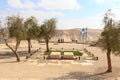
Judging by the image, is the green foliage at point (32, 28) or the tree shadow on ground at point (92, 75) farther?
the green foliage at point (32, 28)

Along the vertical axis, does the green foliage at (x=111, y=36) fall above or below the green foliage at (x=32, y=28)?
below

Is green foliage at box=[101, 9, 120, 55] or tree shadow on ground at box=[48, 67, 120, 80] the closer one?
tree shadow on ground at box=[48, 67, 120, 80]

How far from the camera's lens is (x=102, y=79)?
23.4 metres

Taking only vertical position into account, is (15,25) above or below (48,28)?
below

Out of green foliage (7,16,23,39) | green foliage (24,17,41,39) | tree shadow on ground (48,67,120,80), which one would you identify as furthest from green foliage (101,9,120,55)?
green foliage (24,17,41,39)

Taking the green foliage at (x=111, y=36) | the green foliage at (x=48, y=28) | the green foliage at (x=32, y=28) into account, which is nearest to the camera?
the green foliage at (x=111, y=36)

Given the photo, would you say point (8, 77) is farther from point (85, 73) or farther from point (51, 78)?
point (85, 73)

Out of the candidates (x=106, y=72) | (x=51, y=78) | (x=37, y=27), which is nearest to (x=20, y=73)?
(x=51, y=78)

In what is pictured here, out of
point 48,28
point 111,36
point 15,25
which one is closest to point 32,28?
point 48,28

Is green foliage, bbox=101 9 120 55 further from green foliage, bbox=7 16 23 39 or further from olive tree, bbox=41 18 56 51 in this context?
olive tree, bbox=41 18 56 51

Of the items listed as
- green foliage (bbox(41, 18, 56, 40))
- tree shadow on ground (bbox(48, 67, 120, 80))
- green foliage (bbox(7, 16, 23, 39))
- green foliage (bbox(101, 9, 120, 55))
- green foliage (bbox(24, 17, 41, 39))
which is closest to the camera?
tree shadow on ground (bbox(48, 67, 120, 80))

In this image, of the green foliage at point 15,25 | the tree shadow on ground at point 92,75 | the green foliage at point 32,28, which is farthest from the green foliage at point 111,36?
the green foliage at point 32,28

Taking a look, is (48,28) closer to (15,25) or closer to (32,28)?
(32,28)

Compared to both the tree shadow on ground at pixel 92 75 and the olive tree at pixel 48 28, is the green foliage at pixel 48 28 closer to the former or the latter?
the olive tree at pixel 48 28
